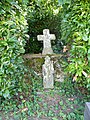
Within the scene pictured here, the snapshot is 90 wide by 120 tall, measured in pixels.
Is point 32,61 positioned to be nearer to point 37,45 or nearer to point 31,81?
point 31,81

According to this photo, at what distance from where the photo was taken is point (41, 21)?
465 cm

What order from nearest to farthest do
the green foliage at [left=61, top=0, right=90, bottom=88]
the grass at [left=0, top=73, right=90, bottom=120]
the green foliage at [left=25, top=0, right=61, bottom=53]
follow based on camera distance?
the green foliage at [left=61, top=0, right=90, bottom=88] < the grass at [left=0, top=73, right=90, bottom=120] < the green foliage at [left=25, top=0, right=61, bottom=53]

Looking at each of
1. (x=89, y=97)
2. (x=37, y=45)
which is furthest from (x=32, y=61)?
(x=89, y=97)

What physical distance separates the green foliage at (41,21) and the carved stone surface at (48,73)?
107 centimetres

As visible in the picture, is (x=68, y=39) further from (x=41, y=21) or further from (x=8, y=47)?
(x=41, y=21)

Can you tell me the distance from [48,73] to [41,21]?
1569 mm

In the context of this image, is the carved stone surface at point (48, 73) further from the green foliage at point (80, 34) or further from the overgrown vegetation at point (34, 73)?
the green foliage at point (80, 34)

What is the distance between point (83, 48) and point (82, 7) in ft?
1.56

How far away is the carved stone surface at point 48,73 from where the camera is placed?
349 centimetres

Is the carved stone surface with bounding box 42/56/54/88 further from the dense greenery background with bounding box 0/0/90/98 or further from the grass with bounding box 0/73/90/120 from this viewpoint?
the dense greenery background with bounding box 0/0/90/98

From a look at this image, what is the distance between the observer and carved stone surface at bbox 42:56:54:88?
3490 millimetres

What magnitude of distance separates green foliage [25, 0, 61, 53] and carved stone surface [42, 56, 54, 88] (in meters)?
1.07

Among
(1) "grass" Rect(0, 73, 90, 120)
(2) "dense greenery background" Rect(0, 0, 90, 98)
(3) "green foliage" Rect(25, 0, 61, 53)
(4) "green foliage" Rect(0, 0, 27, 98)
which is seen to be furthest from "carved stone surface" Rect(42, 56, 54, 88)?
(3) "green foliage" Rect(25, 0, 61, 53)

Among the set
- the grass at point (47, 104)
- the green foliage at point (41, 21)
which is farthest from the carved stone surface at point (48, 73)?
the green foliage at point (41, 21)
